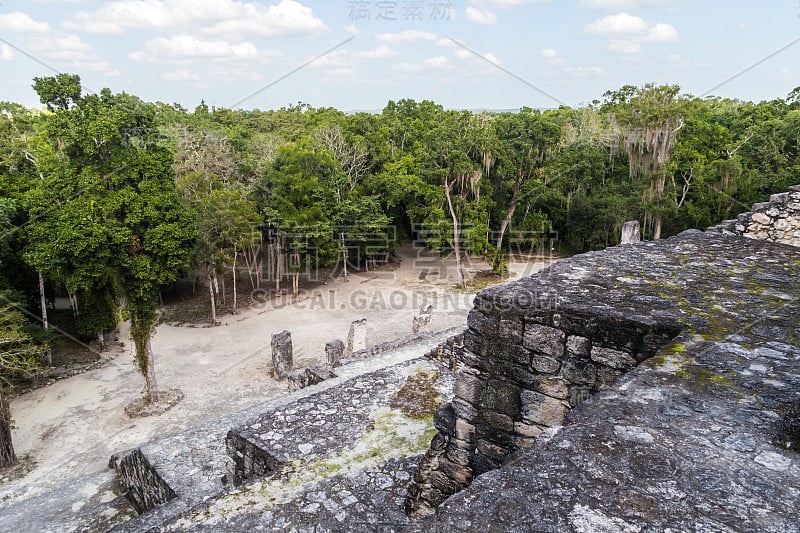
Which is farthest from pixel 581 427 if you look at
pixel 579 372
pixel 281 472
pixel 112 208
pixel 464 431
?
pixel 112 208

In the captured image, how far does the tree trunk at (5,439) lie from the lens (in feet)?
30.4

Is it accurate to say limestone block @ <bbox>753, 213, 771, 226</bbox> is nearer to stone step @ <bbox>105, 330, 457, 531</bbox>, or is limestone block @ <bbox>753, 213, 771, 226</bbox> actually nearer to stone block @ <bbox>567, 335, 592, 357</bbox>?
stone step @ <bbox>105, 330, 457, 531</bbox>

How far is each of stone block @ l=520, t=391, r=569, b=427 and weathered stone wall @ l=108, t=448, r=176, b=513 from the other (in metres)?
5.15

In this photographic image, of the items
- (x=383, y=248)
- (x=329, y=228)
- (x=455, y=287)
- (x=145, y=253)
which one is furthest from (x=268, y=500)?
(x=383, y=248)

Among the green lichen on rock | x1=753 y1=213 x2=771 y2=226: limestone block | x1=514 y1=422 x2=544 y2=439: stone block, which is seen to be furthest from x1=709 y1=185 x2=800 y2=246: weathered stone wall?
x1=514 y1=422 x2=544 y2=439: stone block

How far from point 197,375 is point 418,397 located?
348 inches

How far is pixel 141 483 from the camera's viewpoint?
706cm

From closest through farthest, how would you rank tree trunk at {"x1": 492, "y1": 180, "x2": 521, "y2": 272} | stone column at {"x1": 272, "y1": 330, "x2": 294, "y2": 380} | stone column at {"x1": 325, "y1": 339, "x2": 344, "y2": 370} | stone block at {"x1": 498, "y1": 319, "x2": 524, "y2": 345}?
stone block at {"x1": 498, "y1": 319, "x2": 524, "y2": 345}
stone column at {"x1": 325, "y1": 339, "x2": 344, "y2": 370}
stone column at {"x1": 272, "y1": 330, "x2": 294, "y2": 380}
tree trunk at {"x1": 492, "y1": 180, "x2": 521, "y2": 272}

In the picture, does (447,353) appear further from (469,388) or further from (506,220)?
(506,220)

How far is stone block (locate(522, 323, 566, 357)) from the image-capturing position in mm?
3105

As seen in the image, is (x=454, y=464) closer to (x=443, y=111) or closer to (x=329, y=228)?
(x=329, y=228)

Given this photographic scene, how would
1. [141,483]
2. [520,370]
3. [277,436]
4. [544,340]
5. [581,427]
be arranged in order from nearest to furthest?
[581,427] → [544,340] → [520,370] → [277,436] → [141,483]

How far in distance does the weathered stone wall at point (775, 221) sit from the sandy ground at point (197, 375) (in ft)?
33.5

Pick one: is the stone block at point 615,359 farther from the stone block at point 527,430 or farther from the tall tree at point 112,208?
the tall tree at point 112,208
